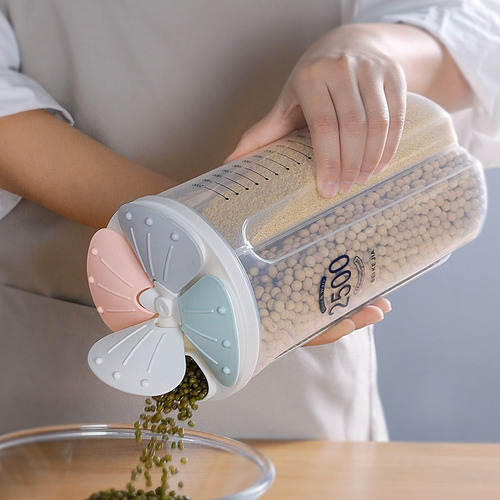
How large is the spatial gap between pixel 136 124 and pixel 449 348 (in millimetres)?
895

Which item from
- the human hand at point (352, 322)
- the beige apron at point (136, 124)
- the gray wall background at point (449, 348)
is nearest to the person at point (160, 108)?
the beige apron at point (136, 124)

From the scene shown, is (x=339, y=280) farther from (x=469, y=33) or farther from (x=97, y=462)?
(x=469, y=33)

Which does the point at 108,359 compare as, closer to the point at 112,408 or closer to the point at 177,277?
the point at 177,277

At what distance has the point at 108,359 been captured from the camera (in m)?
0.53

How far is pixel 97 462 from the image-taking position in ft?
1.89

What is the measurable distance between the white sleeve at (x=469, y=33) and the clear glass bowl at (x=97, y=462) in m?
0.47

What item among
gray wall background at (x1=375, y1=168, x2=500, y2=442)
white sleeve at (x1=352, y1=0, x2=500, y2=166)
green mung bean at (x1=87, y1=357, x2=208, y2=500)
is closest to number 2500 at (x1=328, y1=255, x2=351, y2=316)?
green mung bean at (x1=87, y1=357, x2=208, y2=500)

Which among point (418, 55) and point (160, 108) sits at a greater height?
point (418, 55)

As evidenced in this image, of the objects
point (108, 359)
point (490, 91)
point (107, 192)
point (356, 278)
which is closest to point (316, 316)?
point (356, 278)

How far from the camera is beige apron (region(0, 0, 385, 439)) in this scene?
846 mm

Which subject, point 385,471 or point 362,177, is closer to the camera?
point 362,177

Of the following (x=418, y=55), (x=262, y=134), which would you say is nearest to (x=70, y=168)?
(x=262, y=134)

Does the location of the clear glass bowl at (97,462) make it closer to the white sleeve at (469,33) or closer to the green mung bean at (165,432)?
the green mung bean at (165,432)

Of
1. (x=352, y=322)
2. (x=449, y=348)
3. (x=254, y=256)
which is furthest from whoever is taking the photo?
(x=449, y=348)
